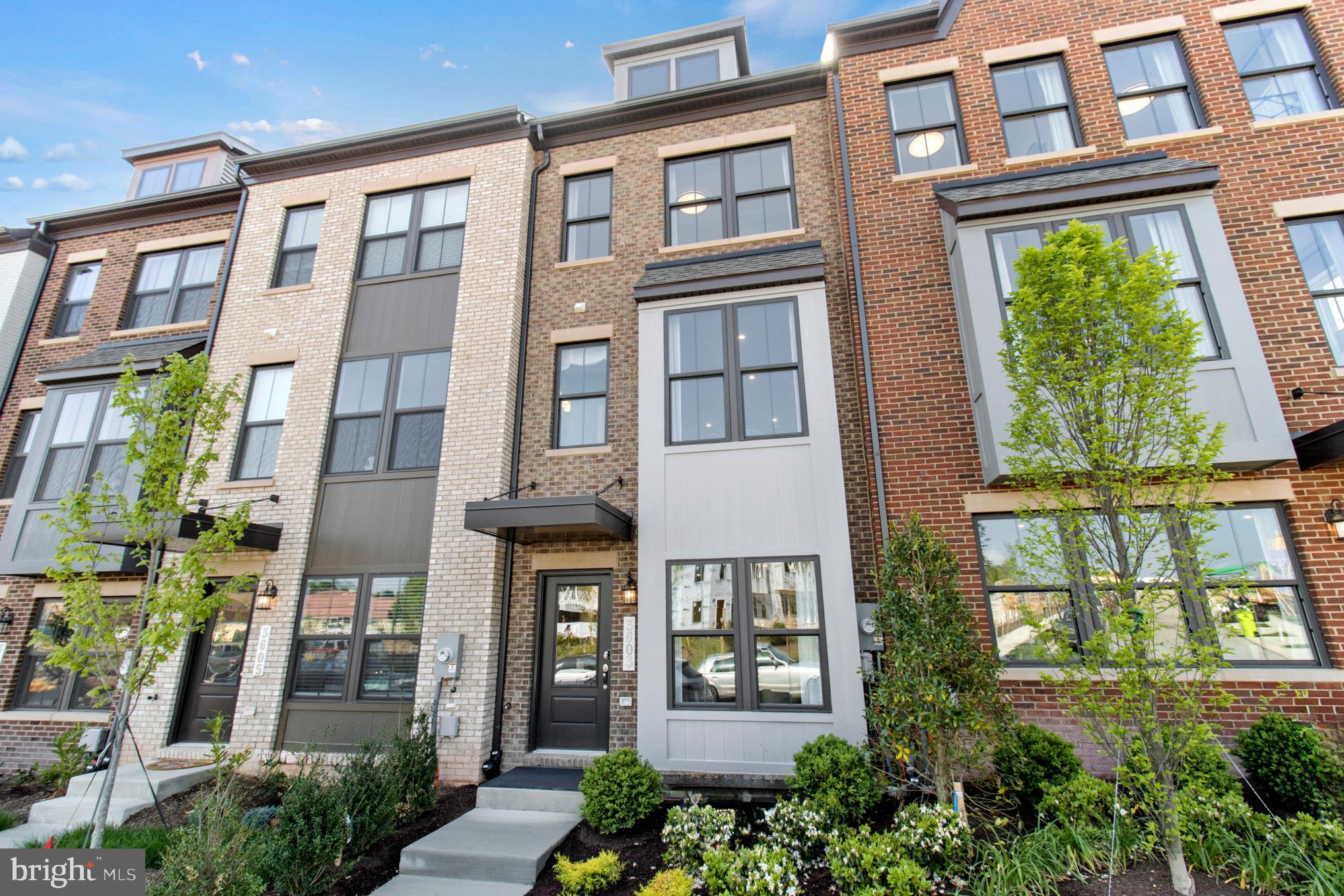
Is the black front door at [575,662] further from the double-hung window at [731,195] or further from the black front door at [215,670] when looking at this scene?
the double-hung window at [731,195]

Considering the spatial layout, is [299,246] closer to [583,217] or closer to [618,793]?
[583,217]

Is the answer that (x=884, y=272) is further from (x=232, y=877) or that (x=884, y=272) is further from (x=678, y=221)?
(x=232, y=877)

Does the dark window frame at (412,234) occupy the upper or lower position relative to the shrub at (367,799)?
upper

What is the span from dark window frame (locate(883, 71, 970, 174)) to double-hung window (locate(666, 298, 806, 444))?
3067 millimetres

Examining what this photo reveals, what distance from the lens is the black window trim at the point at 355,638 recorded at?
27.6 ft

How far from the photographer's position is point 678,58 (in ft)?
39.4

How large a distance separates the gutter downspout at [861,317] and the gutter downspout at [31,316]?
16727 mm

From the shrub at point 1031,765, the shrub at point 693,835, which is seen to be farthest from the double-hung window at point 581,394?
the shrub at point 1031,765

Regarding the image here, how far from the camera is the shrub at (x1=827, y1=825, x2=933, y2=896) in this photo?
439 centimetres

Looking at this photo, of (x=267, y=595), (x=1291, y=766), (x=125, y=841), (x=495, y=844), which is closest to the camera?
(x=1291, y=766)

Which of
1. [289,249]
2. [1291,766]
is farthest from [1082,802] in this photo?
[289,249]

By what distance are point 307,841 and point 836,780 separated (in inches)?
189

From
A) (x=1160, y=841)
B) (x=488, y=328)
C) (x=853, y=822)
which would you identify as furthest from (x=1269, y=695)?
(x=488, y=328)

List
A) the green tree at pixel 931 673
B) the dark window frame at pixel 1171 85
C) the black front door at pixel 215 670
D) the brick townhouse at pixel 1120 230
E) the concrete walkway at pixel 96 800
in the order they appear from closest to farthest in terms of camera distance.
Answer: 1. the green tree at pixel 931 673
2. the brick townhouse at pixel 1120 230
3. the concrete walkway at pixel 96 800
4. the dark window frame at pixel 1171 85
5. the black front door at pixel 215 670
